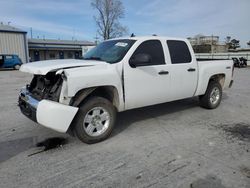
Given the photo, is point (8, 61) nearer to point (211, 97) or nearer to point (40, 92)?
point (40, 92)

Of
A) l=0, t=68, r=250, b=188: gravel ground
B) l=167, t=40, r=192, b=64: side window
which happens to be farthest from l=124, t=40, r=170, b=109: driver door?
l=0, t=68, r=250, b=188: gravel ground

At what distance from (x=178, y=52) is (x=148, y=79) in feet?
4.32

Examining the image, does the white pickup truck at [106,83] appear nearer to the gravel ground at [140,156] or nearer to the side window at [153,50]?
the side window at [153,50]

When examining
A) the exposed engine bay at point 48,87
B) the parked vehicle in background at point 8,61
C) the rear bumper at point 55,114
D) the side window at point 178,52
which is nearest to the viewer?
the rear bumper at point 55,114

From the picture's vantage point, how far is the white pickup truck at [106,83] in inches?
147

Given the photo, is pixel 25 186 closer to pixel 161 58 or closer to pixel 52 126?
pixel 52 126

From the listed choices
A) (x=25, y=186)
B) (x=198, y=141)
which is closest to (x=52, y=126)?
(x=25, y=186)

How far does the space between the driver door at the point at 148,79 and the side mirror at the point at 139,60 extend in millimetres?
58

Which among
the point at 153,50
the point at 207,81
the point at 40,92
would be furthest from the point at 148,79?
the point at 207,81

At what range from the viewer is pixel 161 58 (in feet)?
16.7

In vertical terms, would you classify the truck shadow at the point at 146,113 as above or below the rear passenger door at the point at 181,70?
below

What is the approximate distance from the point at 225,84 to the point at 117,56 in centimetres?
404

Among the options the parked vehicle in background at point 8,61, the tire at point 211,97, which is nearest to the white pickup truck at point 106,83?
the tire at point 211,97

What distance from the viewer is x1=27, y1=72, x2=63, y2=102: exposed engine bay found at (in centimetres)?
386
